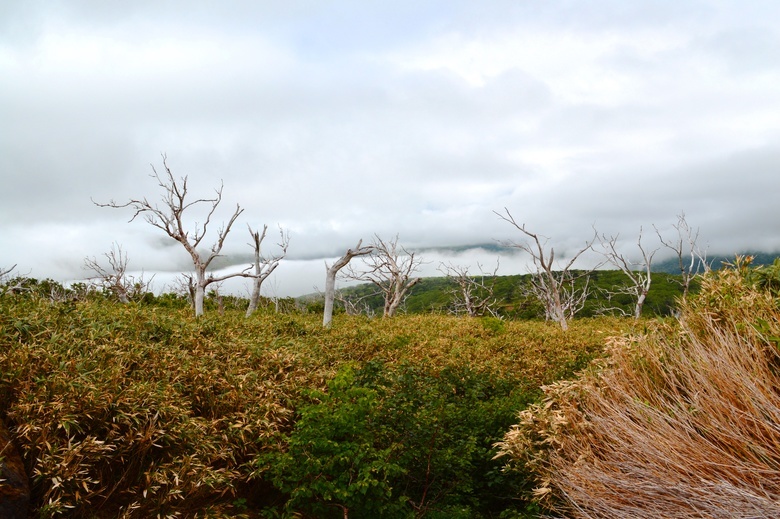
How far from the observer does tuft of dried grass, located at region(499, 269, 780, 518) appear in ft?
11.6

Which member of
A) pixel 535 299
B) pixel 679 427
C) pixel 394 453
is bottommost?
pixel 394 453

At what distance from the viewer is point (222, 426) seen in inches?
225

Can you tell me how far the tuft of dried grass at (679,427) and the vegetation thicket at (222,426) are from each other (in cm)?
99

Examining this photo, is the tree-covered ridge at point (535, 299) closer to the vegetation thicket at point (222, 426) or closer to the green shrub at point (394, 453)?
the vegetation thicket at point (222, 426)

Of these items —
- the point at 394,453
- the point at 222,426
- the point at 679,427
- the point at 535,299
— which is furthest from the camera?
the point at 535,299

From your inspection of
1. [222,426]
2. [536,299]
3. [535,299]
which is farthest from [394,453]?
[535,299]

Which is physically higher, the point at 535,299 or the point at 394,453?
the point at 535,299

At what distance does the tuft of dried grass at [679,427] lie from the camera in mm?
3521

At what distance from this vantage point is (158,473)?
4422 millimetres

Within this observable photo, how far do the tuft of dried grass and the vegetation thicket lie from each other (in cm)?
99

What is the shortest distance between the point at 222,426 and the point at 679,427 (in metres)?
4.84

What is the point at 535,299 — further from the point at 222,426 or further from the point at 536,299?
the point at 222,426

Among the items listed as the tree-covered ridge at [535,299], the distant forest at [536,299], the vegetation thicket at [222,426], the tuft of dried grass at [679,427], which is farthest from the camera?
the tree-covered ridge at [535,299]

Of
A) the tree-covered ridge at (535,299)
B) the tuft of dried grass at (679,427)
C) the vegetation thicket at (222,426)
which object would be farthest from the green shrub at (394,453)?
the tree-covered ridge at (535,299)
